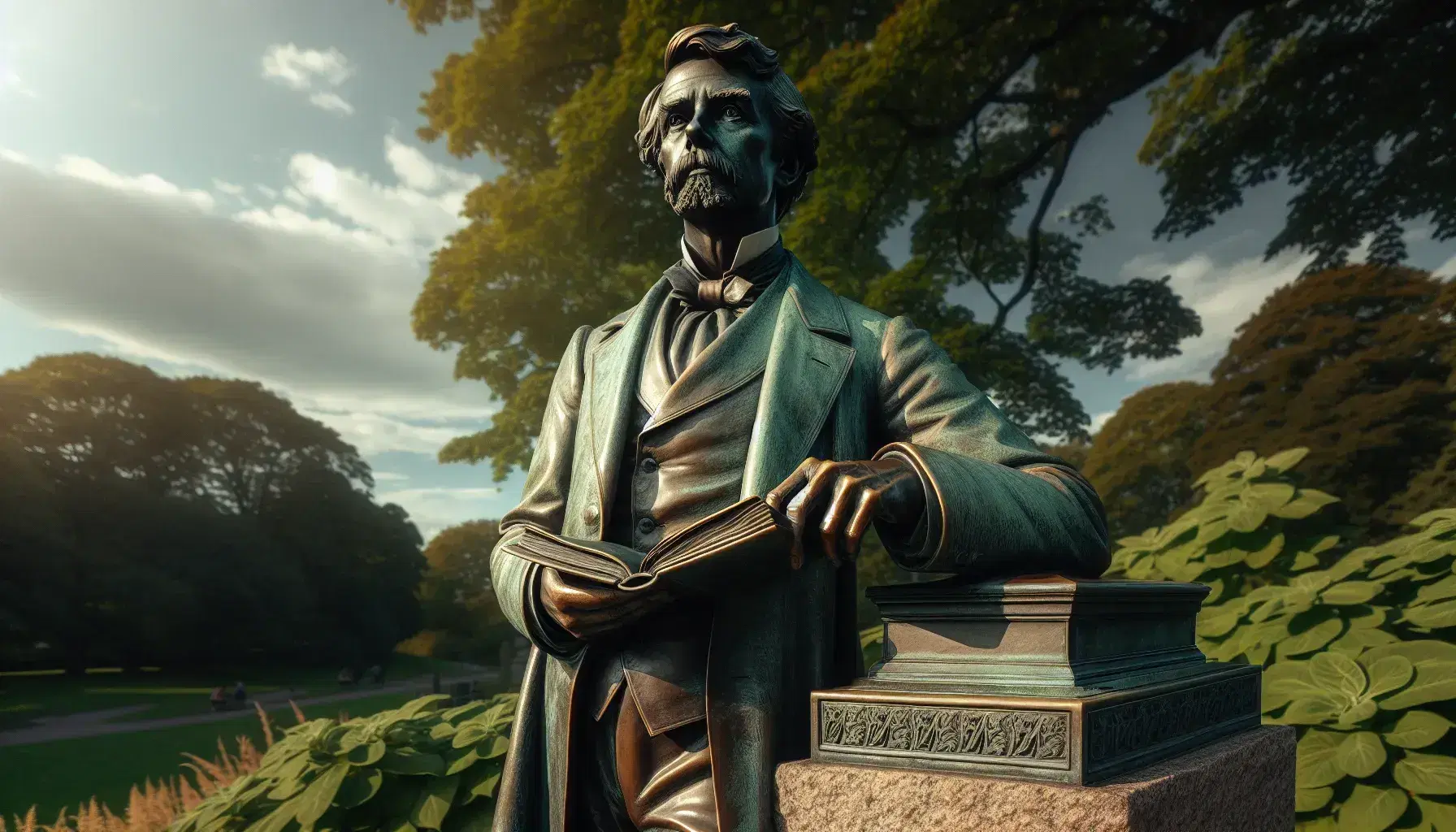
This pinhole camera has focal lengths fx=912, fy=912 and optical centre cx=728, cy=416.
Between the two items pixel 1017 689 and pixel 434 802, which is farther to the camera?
pixel 434 802

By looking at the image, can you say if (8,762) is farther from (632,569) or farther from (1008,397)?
(632,569)

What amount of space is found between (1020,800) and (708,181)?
137 cm

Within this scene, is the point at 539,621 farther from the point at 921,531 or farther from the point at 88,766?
the point at 88,766

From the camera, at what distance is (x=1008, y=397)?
478 inches

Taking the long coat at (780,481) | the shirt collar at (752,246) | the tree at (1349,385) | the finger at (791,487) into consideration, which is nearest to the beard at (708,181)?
the shirt collar at (752,246)

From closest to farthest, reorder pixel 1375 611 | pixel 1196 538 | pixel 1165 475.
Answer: pixel 1375 611
pixel 1196 538
pixel 1165 475

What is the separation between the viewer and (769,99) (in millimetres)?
2115

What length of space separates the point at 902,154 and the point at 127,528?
1812 cm

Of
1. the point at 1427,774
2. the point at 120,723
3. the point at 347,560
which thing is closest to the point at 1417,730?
the point at 1427,774

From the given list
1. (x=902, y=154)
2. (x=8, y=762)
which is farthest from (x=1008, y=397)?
(x=8, y=762)

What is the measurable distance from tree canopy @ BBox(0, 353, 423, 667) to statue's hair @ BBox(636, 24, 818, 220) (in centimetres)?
1981

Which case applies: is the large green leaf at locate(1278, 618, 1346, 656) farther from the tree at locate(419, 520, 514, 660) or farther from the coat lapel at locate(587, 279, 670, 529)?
the tree at locate(419, 520, 514, 660)

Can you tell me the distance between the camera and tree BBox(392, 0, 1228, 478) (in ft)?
32.3

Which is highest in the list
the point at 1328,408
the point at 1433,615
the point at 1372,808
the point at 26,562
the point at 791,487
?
the point at 1328,408
